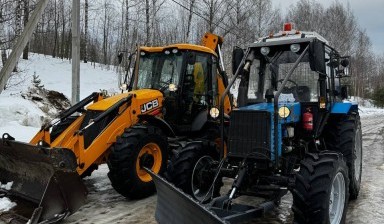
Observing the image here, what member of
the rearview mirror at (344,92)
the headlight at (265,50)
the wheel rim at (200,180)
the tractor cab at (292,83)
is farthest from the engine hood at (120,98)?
the rearview mirror at (344,92)

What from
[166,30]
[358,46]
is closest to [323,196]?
[166,30]

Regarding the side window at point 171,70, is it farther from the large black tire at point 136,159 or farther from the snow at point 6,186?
the snow at point 6,186

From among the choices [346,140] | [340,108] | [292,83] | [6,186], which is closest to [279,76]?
[292,83]

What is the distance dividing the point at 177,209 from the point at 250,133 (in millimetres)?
1462

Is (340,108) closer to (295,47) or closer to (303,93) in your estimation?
(303,93)

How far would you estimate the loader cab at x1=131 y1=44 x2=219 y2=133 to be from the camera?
306 inches

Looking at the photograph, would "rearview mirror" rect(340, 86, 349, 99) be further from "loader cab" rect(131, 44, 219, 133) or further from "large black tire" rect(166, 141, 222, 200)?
"large black tire" rect(166, 141, 222, 200)

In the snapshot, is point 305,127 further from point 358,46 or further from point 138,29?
point 358,46

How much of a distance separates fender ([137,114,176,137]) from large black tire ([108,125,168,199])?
346 millimetres

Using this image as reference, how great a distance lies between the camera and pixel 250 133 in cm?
506

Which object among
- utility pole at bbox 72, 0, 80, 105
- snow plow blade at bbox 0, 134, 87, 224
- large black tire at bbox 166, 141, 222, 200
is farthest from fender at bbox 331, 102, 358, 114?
utility pole at bbox 72, 0, 80, 105

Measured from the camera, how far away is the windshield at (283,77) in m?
5.93

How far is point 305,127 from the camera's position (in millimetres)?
5715

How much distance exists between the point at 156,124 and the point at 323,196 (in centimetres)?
379
